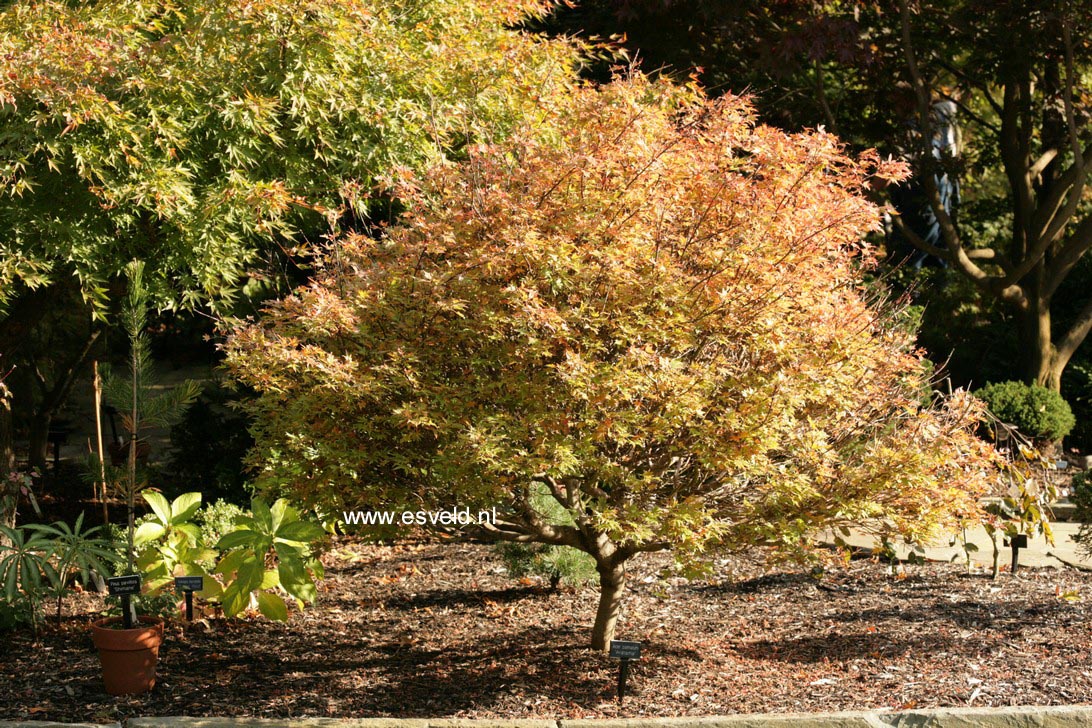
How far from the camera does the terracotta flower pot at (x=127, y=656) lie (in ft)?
16.4

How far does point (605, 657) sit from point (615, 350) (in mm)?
1944

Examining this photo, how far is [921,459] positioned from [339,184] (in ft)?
12.4

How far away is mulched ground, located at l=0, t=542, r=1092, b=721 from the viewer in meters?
5.05

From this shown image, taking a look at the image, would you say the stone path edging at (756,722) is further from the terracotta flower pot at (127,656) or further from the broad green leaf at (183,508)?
the broad green leaf at (183,508)

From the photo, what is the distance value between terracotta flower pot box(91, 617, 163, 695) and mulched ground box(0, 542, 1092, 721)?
0.27 feet

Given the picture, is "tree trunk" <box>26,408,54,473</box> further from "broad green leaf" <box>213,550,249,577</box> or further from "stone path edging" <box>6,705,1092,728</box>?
"stone path edging" <box>6,705,1092,728</box>

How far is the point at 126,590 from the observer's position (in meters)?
5.02

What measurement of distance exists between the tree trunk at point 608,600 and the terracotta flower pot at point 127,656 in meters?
2.31

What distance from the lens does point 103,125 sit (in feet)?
18.4

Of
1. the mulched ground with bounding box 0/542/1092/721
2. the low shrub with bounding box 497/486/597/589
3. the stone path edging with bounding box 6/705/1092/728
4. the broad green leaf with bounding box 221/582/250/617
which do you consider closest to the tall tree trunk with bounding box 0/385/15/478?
the mulched ground with bounding box 0/542/1092/721

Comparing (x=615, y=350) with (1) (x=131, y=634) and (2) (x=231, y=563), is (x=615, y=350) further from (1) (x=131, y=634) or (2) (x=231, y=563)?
(2) (x=231, y=563)

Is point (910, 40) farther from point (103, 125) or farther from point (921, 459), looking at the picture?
point (103, 125)

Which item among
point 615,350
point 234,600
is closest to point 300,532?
point 234,600

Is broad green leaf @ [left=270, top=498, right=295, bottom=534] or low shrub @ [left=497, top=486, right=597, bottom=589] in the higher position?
broad green leaf @ [left=270, top=498, right=295, bottom=534]
